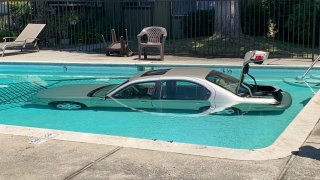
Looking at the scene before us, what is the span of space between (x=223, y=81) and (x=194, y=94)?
0.65 meters

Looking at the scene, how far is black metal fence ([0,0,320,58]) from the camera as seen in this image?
1855 centimetres

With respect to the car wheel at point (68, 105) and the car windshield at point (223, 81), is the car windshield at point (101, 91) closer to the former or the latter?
the car wheel at point (68, 105)

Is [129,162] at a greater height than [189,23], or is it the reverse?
[189,23]

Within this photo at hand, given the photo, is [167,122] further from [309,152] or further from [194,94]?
[309,152]

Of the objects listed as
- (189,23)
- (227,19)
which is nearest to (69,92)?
(227,19)

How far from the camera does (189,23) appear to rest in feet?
73.9

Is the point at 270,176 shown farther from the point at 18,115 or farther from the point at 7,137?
the point at 18,115

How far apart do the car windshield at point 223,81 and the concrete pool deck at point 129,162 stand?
7.32 feet

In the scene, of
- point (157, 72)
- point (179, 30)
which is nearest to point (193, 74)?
point (157, 72)

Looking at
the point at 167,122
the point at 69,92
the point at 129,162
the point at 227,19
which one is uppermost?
the point at 227,19

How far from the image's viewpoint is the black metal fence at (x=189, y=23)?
18.5 metres

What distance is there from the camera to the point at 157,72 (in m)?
9.88

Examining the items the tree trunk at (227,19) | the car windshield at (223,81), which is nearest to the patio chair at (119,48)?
the tree trunk at (227,19)

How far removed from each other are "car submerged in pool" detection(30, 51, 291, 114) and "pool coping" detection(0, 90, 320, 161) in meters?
1.27
